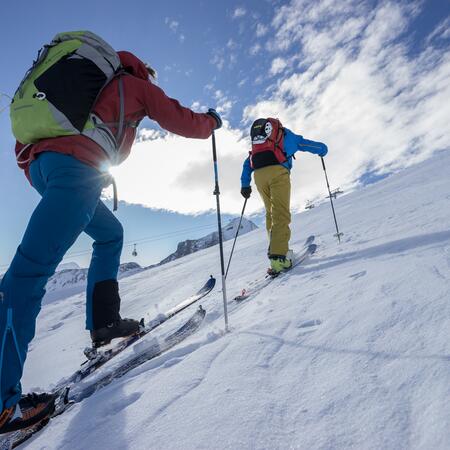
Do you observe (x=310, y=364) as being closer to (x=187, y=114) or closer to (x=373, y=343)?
(x=373, y=343)

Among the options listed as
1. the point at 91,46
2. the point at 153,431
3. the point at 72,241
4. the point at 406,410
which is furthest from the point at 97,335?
the point at 406,410

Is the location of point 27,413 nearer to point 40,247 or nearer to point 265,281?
point 40,247

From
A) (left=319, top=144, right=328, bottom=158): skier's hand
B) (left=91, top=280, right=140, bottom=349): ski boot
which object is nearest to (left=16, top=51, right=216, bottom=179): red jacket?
(left=91, top=280, right=140, bottom=349): ski boot

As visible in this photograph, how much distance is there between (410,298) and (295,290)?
1254mm

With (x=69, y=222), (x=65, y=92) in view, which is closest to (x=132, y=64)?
(x=65, y=92)

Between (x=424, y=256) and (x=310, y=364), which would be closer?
(x=310, y=364)

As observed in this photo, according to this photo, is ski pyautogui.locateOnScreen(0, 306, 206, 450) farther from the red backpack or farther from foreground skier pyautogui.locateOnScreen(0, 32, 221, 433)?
the red backpack

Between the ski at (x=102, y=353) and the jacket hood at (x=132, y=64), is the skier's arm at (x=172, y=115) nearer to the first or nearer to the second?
the jacket hood at (x=132, y=64)

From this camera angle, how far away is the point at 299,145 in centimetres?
579

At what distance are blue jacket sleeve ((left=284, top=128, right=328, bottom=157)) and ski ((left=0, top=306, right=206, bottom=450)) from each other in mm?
3612

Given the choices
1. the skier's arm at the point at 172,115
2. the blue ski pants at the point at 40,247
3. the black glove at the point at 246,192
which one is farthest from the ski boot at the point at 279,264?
the blue ski pants at the point at 40,247

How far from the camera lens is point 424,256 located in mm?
2424

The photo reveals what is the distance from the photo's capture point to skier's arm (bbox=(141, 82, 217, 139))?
2.34 metres

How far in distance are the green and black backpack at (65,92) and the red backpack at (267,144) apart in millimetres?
3460
